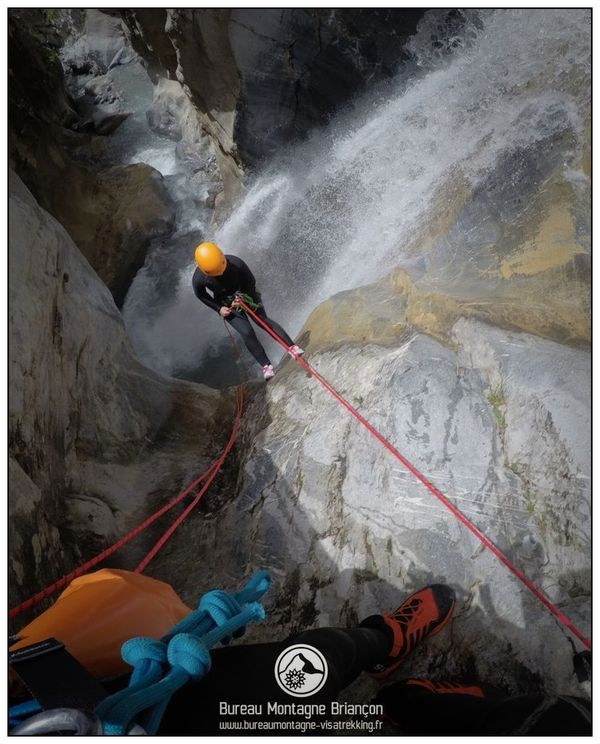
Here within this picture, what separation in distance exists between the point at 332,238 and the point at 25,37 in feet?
10.3

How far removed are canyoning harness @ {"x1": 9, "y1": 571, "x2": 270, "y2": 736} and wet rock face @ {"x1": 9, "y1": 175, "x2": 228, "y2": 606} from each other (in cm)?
76

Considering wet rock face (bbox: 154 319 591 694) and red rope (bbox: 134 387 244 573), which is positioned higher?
red rope (bbox: 134 387 244 573)

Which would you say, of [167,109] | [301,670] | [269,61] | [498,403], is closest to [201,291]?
[269,61]

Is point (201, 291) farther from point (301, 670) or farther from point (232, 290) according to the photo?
point (301, 670)

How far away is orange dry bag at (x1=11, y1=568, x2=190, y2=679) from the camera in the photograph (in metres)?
1.21

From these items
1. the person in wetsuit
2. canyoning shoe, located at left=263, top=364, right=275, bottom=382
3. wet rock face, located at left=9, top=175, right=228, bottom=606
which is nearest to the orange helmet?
the person in wetsuit

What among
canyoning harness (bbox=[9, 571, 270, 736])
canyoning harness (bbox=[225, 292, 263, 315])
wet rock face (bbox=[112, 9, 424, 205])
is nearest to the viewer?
canyoning harness (bbox=[9, 571, 270, 736])

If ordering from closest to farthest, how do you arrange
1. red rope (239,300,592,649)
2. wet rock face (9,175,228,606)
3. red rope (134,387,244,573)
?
red rope (239,300,592,649) → wet rock face (9,175,228,606) → red rope (134,387,244,573)

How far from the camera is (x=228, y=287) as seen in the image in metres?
3.28

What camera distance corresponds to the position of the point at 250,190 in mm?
4789

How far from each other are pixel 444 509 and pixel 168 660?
1143 millimetres

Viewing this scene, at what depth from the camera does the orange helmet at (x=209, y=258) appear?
10.0 ft

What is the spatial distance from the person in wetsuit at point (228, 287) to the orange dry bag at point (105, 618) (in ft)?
5.82

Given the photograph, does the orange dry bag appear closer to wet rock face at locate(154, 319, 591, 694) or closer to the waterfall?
wet rock face at locate(154, 319, 591, 694)
